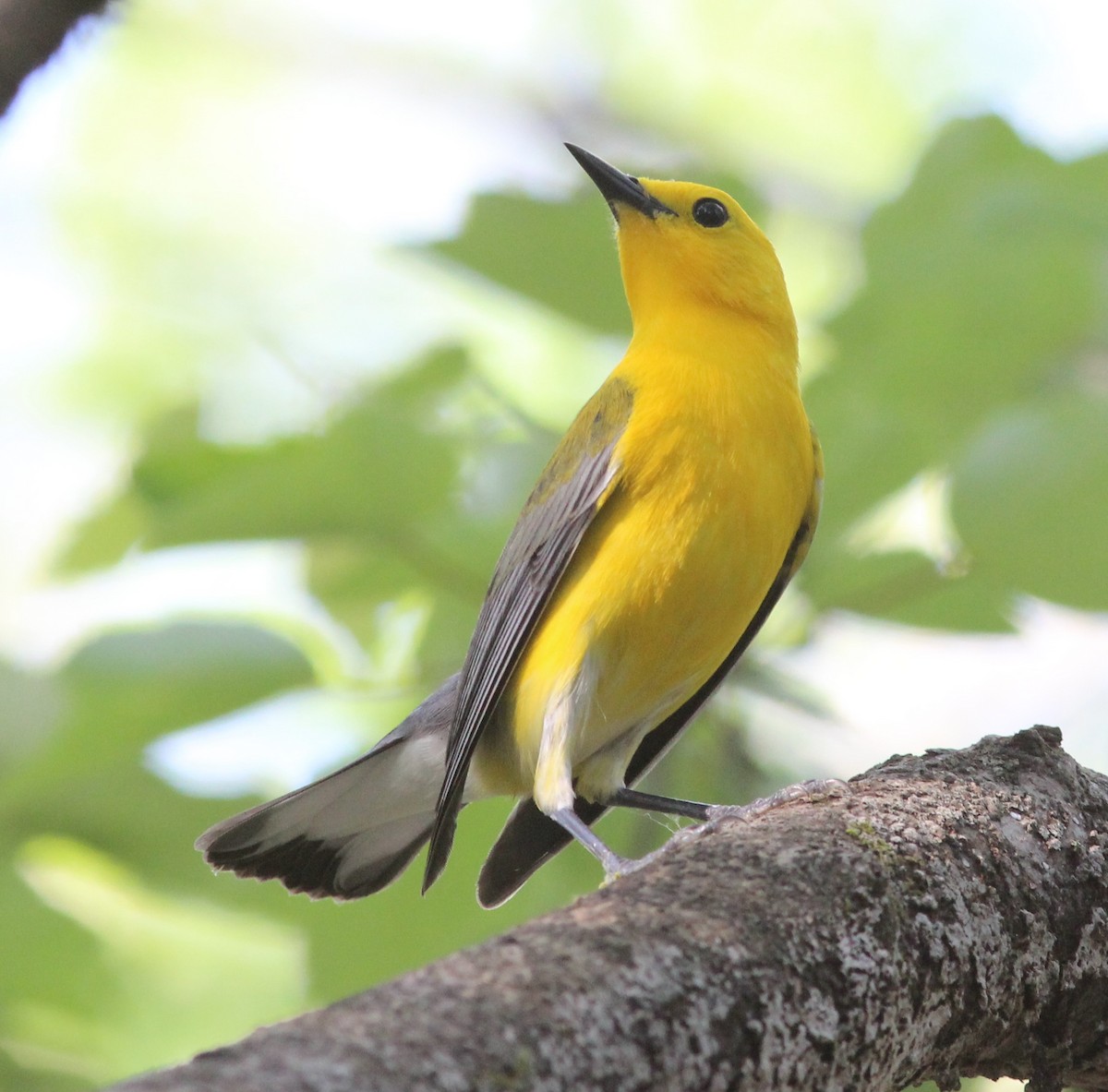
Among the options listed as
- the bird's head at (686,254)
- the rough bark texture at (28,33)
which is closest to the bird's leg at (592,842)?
the bird's head at (686,254)

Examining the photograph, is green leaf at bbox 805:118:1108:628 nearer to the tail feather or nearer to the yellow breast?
the yellow breast

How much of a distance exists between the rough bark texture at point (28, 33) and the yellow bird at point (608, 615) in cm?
282

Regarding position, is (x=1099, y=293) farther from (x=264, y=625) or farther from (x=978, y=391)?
(x=264, y=625)

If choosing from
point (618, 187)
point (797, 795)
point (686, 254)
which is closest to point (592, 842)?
point (797, 795)

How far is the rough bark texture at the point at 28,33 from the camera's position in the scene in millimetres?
1799

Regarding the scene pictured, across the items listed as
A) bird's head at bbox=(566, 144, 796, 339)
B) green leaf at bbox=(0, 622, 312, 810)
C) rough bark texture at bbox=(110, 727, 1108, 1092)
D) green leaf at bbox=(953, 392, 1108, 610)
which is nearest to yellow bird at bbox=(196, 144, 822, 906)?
bird's head at bbox=(566, 144, 796, 339)

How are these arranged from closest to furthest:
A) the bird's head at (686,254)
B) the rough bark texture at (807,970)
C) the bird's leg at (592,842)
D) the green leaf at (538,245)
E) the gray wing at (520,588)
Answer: the rough bark texture at (807,970) → the bird's leg at (592,842) → the green leaf at (538,245) → the gray wing at (520,588) → the bird's head at (686,254)

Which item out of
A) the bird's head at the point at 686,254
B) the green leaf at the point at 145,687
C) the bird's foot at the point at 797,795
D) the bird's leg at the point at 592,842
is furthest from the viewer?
the bird's head at the point at 686,254

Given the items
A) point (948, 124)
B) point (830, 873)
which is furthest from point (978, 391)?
point (830, 873)

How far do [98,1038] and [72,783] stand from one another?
46.3 inches

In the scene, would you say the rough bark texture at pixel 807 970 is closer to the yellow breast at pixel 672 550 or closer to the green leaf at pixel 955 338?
the green leaf at pixel 955 338

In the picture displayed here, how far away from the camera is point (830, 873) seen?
251 centimetres

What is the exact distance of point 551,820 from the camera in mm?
4773

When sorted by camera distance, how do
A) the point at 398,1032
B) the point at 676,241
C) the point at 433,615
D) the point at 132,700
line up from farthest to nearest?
the point at 676,241
the point at 433,615
the point at 132,700
the point at 398,1032
